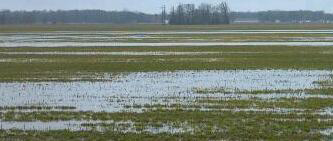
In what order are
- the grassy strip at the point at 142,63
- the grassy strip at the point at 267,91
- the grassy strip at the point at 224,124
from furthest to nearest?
1. the grassy strip at the point at 142,63
2. the grassy strip at the point at 267,91
3. the grassy strip at the point at 224,124

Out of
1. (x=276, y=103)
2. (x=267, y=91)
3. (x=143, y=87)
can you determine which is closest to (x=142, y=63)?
(x=143, y=87)

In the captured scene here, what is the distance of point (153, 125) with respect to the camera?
616 inches

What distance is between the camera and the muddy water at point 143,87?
2080 cm

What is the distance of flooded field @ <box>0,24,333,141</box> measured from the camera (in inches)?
581

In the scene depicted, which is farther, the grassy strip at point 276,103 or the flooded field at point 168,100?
the grassy strip at point 276,103

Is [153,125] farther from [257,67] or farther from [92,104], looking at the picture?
[257,67]

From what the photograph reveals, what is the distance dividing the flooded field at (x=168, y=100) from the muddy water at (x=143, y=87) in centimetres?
3

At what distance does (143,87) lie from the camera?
82.8 feet

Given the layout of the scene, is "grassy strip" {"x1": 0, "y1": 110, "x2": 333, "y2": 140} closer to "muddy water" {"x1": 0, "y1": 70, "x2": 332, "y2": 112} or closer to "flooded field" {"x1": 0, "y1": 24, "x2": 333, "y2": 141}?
"flooded field" {"x1": 0, "y1": 24, "x2": 333, "y2": 141}

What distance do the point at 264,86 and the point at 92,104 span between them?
789cm

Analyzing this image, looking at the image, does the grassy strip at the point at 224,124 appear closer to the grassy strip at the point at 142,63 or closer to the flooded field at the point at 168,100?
the flooded field at the point at 168,100

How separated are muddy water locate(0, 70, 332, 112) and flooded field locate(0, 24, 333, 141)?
0.11 feet

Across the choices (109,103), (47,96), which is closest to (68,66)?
(47,96)

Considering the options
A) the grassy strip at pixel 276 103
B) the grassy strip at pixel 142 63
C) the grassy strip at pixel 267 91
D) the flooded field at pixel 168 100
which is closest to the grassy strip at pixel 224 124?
the flooded field at pixel 168 100
